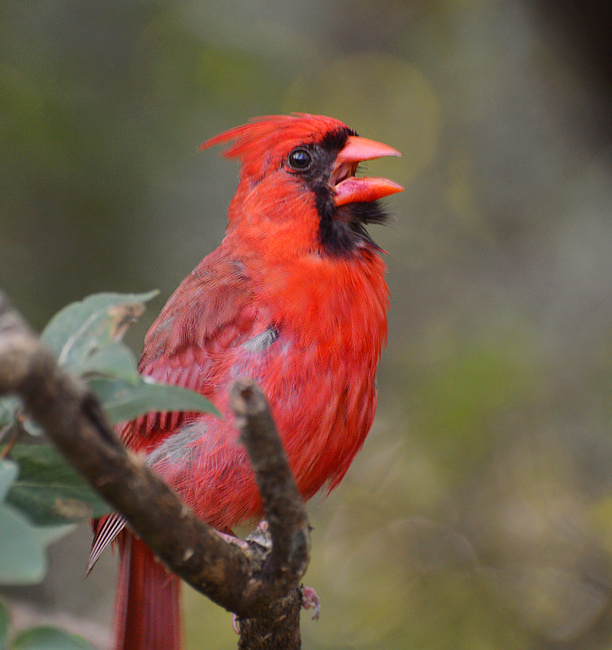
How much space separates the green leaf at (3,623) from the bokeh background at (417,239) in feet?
6.32

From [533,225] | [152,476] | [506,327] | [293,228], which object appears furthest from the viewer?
[533,225]

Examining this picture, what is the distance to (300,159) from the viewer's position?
2.28 metres

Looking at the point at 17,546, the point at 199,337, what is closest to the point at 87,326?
the point at 17,546

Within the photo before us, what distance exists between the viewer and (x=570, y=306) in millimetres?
3822

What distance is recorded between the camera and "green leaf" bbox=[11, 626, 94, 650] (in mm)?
630

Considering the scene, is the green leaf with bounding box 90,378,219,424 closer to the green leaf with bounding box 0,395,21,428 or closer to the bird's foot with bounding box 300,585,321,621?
the green leaf with bounding box 0,395,21,428

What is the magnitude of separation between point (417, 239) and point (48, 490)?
369 centimetres

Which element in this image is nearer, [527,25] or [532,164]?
[527,25]

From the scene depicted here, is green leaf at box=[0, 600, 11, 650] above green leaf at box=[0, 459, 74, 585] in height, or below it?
below

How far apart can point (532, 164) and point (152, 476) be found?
356 centimetres

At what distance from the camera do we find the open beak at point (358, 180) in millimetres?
2209

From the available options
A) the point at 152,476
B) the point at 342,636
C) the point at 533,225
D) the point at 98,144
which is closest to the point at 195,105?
the point at 98,144

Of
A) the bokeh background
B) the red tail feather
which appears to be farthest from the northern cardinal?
the bokeh background

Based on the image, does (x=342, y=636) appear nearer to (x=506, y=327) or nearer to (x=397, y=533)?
(x=397, y=533)
